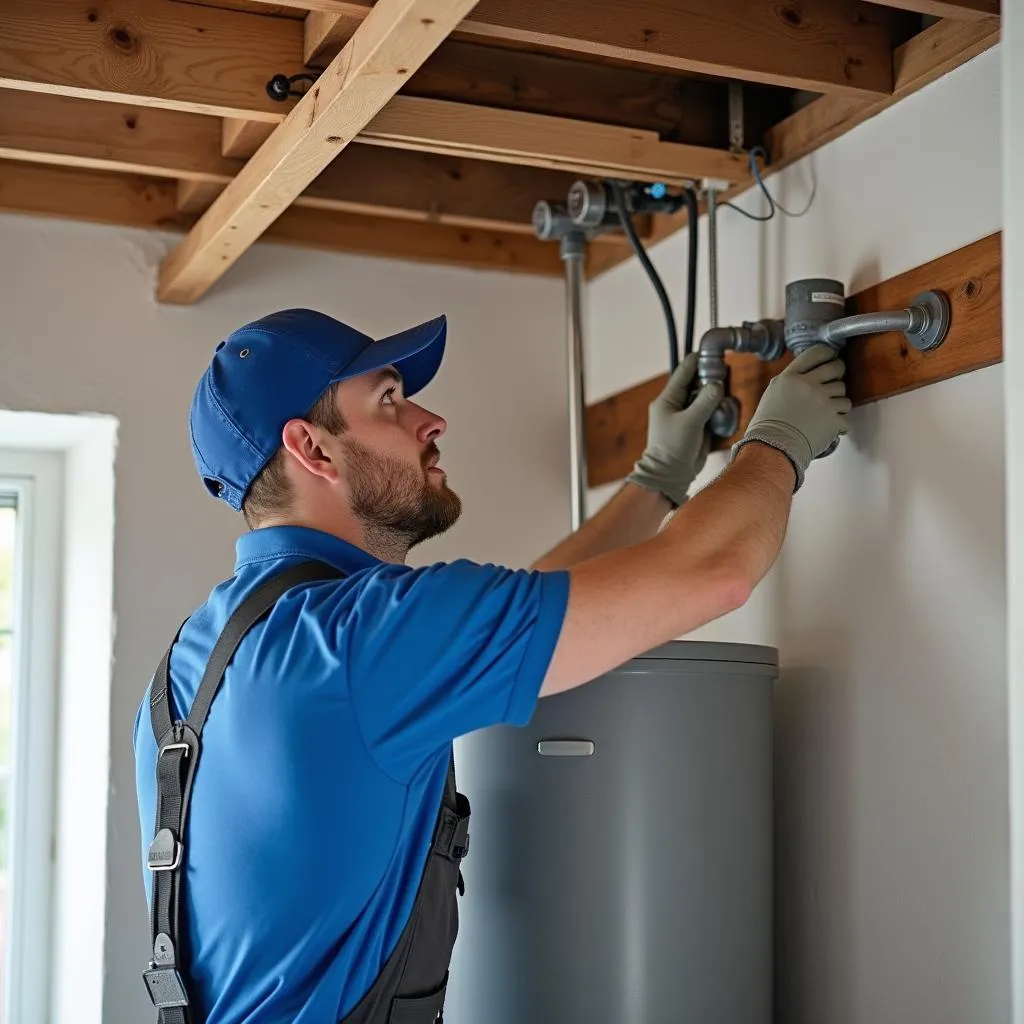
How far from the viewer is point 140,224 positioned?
2.85m

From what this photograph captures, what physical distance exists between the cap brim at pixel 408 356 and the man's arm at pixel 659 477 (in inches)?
17.6

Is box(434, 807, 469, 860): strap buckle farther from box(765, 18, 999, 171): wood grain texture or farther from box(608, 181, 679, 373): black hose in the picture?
box(765, 18, 999, 171): wood grain texture

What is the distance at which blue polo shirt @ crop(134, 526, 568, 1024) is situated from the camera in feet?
4.92

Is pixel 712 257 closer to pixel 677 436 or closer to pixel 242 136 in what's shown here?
pixel 677 436

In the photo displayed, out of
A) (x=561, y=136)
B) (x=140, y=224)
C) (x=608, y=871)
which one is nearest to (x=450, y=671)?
(x=608, y=871)

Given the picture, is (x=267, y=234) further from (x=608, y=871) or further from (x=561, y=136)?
(x=608, y=871)

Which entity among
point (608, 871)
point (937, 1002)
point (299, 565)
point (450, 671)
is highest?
point (299, 565)

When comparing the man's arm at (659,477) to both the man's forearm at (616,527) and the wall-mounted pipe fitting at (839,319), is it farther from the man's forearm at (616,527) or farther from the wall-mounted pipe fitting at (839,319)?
the wall-mounted pipe fitting at (839,319)

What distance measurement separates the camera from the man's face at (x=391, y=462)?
183 centimetres

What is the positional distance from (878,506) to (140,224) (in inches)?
61.8

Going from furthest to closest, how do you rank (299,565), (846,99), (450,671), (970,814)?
(846,99) < (970,814) < (299,565) < (450,671)

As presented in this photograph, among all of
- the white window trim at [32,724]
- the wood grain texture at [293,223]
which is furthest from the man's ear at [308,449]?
the white window trim at [32,724]

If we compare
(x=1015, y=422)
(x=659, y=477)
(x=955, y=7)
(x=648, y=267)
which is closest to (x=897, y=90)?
(x=955, y=7)

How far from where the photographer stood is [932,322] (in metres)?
2.00
